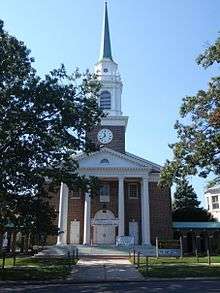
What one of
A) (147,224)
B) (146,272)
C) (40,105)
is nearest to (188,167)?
(146,272)

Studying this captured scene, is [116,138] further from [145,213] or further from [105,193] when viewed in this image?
[145,213]

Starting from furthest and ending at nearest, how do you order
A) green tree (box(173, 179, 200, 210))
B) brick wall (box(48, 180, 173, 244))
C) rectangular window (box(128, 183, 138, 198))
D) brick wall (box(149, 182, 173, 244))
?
green tree (box(173, 179, 200, 210)) → rectangular window (box(128, 183, 138, 198)) → brick wall (box(48, 180, 173, 244)) → brick wall (box(149, 182, 173, 244))

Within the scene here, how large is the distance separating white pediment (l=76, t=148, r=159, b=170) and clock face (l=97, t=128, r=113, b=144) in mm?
3537

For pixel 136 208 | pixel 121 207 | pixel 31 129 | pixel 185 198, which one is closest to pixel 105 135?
pixel 136 208

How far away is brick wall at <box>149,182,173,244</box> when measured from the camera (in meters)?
49.5

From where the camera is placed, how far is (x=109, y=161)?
50.2 metres

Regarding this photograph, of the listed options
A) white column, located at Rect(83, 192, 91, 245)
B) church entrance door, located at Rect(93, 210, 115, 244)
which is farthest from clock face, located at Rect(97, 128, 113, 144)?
church entrance door, located at Rect(93, 210, 115, 244)

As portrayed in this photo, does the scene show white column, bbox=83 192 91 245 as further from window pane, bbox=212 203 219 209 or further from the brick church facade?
window pane, bbox=212 203 219 209

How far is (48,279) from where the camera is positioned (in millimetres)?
19219

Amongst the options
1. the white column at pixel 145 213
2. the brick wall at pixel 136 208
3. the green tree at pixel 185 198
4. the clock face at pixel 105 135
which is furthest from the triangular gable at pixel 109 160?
the green tree at pixel 185 198

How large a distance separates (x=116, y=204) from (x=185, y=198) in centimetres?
1864

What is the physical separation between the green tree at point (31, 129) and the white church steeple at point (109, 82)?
28902 mm

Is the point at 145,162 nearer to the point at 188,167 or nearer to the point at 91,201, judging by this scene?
the point at 91,201

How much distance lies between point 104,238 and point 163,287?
1316 inches
